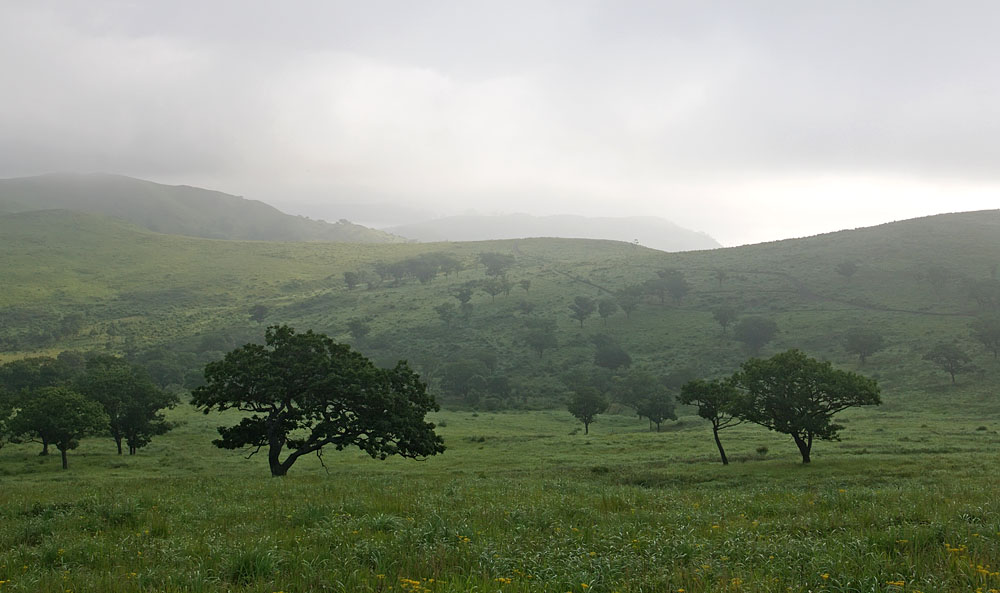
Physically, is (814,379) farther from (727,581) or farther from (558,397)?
(558,397)

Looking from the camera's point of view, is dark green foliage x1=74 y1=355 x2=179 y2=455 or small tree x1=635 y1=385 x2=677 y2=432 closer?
dark green foliage x1=74 y1=355 x2=179 y2=455

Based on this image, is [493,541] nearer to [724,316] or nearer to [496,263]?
[724,316]

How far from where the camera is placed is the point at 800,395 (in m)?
33.1

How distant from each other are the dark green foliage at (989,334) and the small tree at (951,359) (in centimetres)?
488

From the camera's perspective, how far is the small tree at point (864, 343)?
8775cm

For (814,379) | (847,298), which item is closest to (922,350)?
(847,298)

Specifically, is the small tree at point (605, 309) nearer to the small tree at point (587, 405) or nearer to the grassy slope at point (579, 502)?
the grassy slope at point (579, 502)

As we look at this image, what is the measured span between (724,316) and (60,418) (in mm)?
108391

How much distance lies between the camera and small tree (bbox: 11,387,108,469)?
139 ft

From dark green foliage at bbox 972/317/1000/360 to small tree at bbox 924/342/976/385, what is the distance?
192 inches

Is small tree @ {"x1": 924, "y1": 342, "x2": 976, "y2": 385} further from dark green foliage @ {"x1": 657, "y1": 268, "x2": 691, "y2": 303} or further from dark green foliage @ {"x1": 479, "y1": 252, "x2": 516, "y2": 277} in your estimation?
dark green foliage @ {"x1": 479, "y1": 252, "x2": 516, "y2": 277}

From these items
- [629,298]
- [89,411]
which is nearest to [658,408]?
[89,411]

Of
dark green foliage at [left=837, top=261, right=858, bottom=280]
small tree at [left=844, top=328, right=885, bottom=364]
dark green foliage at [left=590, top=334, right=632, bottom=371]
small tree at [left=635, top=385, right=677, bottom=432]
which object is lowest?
small tree at [left=635, top=385, right=677, bottom=432]

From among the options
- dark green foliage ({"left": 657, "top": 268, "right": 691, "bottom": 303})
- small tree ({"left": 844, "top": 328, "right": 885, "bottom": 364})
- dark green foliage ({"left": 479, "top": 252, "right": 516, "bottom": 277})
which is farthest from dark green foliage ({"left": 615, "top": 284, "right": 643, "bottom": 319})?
dark green foliage ({"left": 479, "top": 252, "right": 516, "bottom": 277})
